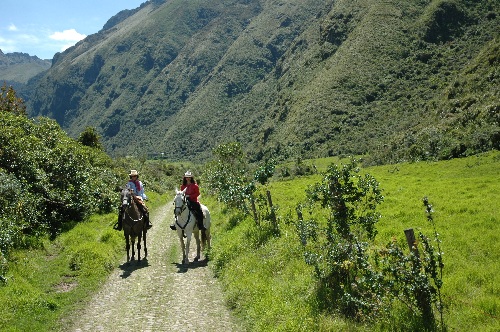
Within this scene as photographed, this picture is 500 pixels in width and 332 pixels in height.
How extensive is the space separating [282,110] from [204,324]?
158 metres

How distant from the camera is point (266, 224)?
17562 mm

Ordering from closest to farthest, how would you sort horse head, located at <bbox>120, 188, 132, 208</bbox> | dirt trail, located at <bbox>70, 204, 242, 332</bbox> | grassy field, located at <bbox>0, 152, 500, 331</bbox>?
grassy field, located at <bbox>0, 152, 500, 331</bbox> < dirt trail, located at <bbox>70, 204, 242, 332</bbox> < horse head, located at <bbox>120, 188, 132, 208</bbox>

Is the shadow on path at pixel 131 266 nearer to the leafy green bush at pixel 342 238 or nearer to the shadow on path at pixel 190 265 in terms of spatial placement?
the shadow on path at pixel 190 265

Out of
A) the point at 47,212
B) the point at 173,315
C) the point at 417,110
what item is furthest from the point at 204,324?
the point at 417,110

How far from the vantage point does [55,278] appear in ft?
48.3

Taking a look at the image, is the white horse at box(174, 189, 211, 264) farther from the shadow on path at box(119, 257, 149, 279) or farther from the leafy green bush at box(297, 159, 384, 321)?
the leafy green bush at box(297, 159, 384, 321)

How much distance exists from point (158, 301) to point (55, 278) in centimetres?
500

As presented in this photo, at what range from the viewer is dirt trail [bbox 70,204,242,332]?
10.6 metres

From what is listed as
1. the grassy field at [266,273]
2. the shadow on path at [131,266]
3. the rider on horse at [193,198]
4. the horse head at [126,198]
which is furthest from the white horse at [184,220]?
the horse head at [126,198]

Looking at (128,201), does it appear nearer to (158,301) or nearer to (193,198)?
(193,198)

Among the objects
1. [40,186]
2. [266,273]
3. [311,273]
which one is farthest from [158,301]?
[40,186]

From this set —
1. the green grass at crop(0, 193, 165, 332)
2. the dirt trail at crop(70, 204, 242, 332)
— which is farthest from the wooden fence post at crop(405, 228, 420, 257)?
the green grass at crop(0, 193, 165, 332)

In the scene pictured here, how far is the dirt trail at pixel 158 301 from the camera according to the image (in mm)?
10570

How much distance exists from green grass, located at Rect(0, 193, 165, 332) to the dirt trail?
0.67 m
